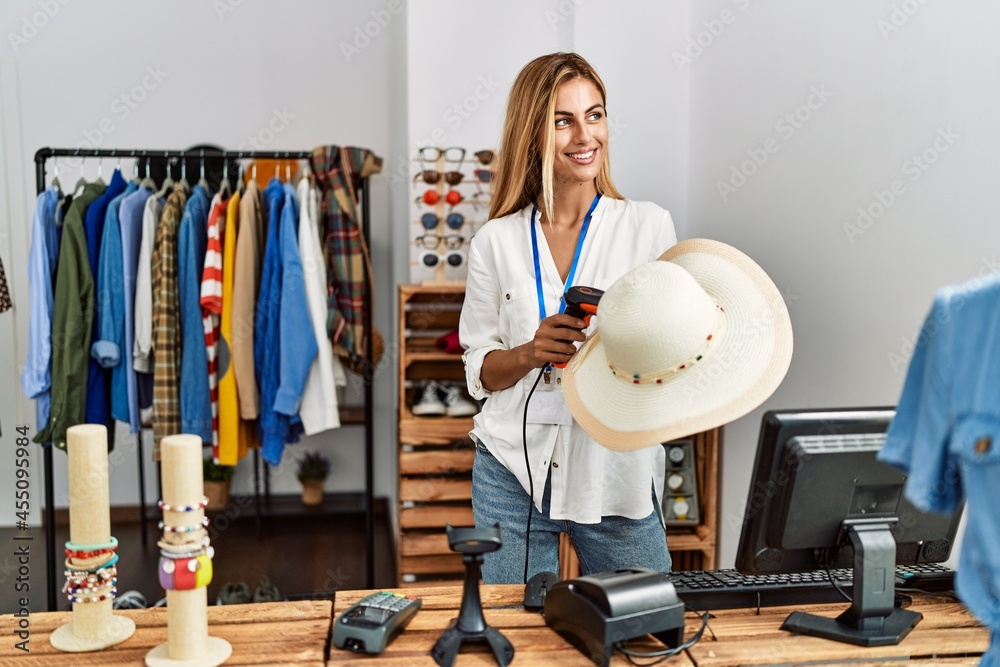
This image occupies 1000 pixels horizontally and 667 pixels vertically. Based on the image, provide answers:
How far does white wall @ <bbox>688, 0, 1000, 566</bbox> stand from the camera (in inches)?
68.5

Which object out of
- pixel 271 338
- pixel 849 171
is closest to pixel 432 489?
pixel 271 338

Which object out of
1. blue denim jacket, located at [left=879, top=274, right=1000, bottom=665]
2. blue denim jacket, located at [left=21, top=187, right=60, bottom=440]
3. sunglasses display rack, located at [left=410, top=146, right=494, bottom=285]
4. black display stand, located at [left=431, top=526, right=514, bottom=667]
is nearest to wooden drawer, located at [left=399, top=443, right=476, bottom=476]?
sunglasses display rack, located at [left=410, top=146, right=494, bottom=285]

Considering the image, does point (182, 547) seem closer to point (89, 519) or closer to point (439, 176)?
point (89, 519)

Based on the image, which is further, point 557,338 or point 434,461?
point 434,461

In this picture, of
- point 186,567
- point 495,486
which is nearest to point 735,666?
point 495,486

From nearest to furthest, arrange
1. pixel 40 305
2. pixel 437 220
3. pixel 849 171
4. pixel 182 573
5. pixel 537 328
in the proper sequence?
pixel 182 573
pixel 537 328
pixel 849 171
pixel 40 305
pixel 437 220

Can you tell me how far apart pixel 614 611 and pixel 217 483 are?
3.56 metres

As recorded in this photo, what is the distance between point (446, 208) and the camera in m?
3.31

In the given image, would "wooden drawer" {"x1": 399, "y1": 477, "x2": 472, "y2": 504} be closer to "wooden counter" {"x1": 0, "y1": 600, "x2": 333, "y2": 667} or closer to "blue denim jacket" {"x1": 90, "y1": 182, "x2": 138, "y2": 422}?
"blue denim jacket" {"x1": 90, "y1": 182, "x2": 138, "y2": 422}

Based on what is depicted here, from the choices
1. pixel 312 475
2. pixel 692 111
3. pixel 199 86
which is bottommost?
pixel 312 475

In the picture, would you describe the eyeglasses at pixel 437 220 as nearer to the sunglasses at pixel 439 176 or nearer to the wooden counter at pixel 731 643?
the sunglasses at pixel 439 176

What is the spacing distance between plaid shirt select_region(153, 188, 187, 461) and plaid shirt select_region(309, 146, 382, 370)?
527mm

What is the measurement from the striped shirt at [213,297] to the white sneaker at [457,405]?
83cm

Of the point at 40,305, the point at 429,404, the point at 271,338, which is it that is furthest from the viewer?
the point at 429,404
